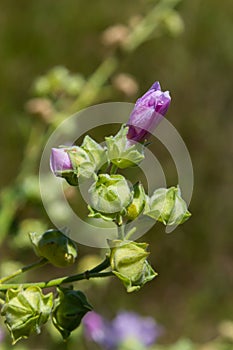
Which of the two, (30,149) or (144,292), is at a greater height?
(30,149)

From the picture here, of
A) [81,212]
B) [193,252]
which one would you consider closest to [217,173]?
[193,252]

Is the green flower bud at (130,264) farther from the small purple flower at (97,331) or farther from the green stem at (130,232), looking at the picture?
the small purple flower at (97,331)

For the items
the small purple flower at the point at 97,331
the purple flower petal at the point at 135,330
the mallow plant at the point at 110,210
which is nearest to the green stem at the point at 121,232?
the mallow plant at the point at 110,210

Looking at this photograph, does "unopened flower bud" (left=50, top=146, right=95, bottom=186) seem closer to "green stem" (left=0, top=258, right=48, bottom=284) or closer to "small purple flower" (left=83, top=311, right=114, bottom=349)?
"green stem" (left=0, top=258, right=48, bottom=284)

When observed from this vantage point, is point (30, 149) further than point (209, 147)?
No

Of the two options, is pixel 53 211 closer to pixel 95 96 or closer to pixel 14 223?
pixel 14 223

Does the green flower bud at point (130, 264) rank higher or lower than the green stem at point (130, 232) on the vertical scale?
lower

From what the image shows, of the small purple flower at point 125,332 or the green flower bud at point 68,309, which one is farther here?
the small purple flower at point 125,332

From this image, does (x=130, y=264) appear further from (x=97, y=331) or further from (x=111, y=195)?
(x=97, y=331)
